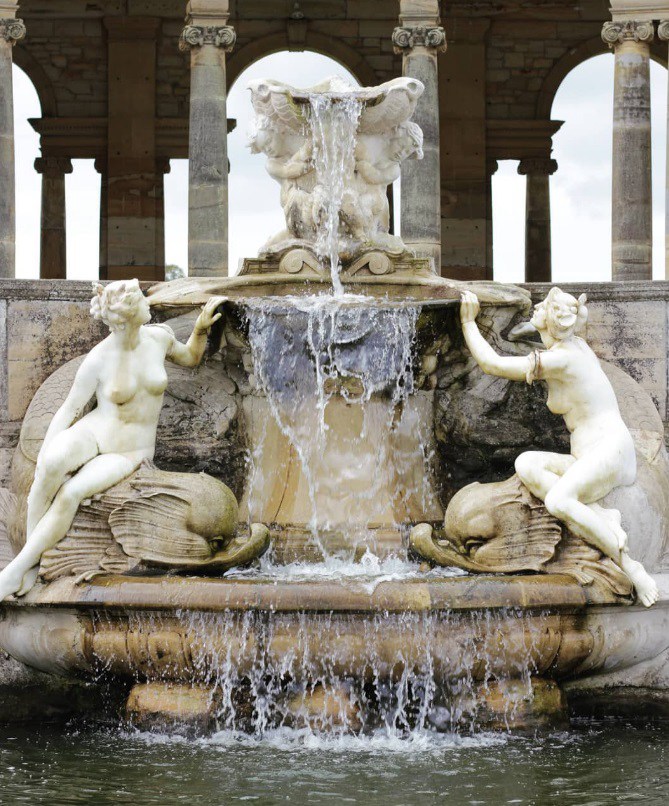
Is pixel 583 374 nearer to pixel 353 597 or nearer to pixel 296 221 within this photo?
pixel 353 597

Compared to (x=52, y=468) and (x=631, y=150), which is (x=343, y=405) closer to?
(x=52, y=468)

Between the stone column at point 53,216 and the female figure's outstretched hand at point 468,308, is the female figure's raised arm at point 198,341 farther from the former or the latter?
the stone column at point 53,216

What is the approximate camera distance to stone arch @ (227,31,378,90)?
3278 cm

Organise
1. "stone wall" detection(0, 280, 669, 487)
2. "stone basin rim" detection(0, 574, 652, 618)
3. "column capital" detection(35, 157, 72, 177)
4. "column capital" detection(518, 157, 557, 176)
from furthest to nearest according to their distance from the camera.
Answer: "column capital" detection(518, 157, 557, 176) < "column capital" detection(35, 157, 72, 177) < "stone wall" detection(0, 280, 669, 487) < "stone basin rim" detection(0, 574, 652, 618)

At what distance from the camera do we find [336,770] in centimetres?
1093

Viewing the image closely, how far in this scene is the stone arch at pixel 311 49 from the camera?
32.8m

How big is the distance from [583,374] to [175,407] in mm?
3019

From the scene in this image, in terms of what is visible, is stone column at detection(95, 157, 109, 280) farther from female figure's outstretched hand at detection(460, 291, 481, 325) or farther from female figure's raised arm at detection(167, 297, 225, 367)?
female figure's outstretched hand at detection(460, 291, 481, 325)

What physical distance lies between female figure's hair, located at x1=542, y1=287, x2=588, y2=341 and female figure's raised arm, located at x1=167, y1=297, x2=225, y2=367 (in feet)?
7.63

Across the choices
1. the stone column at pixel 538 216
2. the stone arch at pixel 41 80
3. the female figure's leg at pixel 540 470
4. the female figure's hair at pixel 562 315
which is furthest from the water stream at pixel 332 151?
the stone arch at pixel 41 80

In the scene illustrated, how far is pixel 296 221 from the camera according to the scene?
15.1 meters

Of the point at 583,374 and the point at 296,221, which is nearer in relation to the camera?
the point at 583,374

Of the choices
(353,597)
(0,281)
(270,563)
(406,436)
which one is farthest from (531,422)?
(0,281)

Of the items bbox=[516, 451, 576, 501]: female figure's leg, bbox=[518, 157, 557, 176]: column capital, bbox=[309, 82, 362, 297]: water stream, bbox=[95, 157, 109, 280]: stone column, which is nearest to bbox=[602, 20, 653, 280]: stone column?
bbox=[518, 157, 557, 176]: column capital
